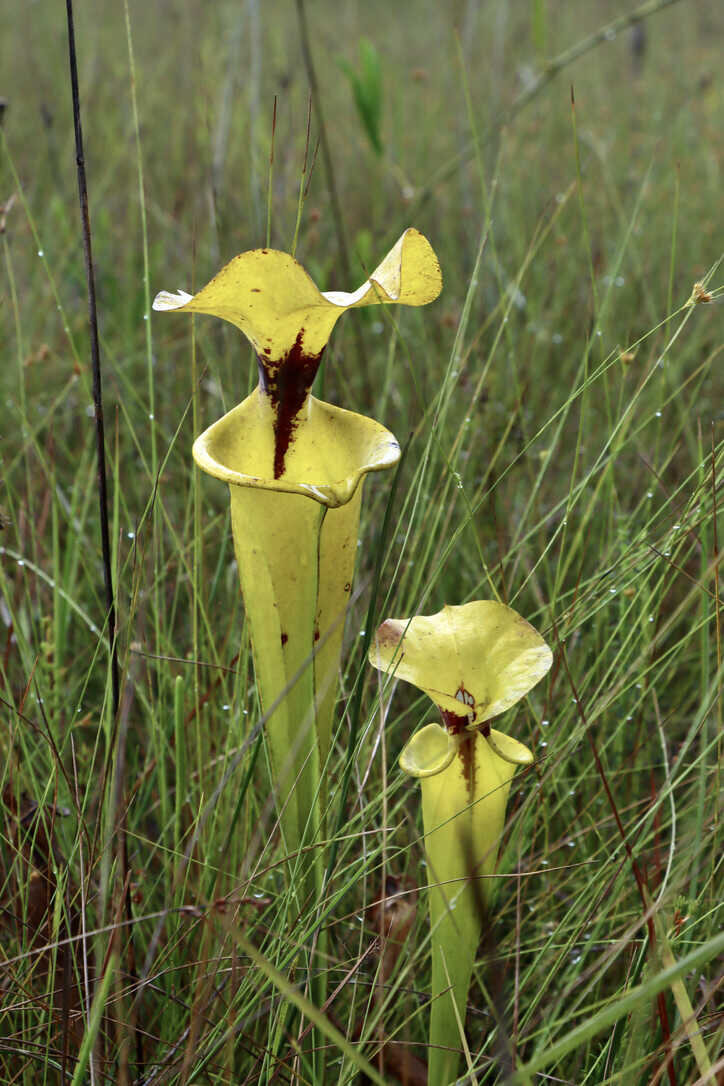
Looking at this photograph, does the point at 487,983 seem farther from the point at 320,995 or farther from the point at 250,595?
the point at 250,595

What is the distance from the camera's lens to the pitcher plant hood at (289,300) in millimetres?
844

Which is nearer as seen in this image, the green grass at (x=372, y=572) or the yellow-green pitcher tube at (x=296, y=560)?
the yellow-green pitcher tube at (x=296, y=560)

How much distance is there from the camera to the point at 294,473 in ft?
3.40

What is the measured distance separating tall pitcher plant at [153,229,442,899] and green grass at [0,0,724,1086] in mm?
66

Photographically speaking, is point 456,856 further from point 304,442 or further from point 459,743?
point 304,442

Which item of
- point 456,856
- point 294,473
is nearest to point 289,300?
point 294,473

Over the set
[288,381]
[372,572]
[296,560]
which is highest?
[288,381]

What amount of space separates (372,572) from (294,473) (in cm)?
71

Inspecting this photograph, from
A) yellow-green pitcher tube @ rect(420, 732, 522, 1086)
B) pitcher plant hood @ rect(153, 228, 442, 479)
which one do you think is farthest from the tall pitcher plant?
yellow-green pitcher tube @ rect(420, 732, 522, 1086)

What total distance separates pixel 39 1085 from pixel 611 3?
7989 mm

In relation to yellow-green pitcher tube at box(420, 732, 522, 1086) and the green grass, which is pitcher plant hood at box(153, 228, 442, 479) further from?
yellow-green pitcher tube at box(420, 732, 522, 1086)

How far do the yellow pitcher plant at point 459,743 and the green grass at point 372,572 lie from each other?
54 millimetres

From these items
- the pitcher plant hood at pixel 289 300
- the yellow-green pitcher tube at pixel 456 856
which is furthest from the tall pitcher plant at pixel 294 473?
the yellow-green pitcher tube at pixel 456 856

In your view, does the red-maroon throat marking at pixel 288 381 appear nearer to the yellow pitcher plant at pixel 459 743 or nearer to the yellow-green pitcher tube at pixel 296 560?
the yellow-green pitcher tube at pixel 296 560
